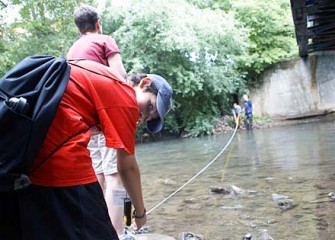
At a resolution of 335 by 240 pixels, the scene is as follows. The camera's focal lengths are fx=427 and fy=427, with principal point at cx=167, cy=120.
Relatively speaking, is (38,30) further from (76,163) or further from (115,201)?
(76,163)

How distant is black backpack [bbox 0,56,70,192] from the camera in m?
1.26

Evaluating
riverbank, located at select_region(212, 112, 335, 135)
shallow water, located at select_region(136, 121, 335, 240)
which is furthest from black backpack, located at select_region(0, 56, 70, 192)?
riverbank, located at select_region(212, 112, 335, 135)

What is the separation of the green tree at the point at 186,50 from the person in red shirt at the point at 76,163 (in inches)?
609

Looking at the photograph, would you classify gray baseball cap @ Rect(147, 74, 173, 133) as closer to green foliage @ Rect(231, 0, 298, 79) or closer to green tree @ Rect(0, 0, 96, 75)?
green tree @ Rect(0, 0, 96, 75)

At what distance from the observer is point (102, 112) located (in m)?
1.44

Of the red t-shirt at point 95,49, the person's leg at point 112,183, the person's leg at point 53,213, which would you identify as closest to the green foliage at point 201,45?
the red t-shirt at point 95,49

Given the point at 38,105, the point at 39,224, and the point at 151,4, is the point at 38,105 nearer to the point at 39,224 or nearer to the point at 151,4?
the point at 39,224

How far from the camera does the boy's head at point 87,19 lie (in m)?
3.05

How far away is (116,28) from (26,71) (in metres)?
17.7

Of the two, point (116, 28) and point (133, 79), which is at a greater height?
point (116, 28)

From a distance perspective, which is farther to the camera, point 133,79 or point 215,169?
point 215,169

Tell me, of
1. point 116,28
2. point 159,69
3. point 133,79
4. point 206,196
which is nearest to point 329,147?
point 206,196

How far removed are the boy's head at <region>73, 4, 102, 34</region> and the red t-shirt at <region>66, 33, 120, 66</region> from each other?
148 mm

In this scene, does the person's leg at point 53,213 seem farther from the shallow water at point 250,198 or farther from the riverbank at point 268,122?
the riverbank at point 268,122
